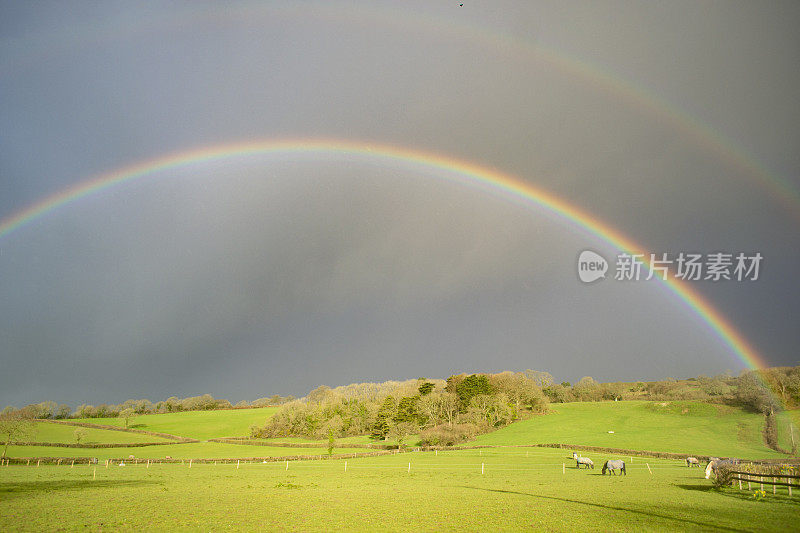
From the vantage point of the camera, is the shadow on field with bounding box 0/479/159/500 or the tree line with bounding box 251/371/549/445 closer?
the shadow on field with bounding box 0/479/159/500

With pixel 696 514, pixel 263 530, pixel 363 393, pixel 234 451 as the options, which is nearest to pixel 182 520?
pixel 263 530

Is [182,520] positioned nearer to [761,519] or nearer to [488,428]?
[761,519]

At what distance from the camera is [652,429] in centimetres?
9519

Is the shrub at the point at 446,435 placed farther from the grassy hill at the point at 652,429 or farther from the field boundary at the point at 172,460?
the field boundary at the point at 172,460

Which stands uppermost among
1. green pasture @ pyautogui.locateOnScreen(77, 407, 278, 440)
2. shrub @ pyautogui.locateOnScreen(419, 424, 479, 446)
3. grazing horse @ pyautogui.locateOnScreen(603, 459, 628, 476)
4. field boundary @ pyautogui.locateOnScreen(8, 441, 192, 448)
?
grazing horse @ pyautogui.locateOnScreen(603, 459, 628, 476)

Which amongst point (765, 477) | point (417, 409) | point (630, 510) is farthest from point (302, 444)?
point (630, 510)

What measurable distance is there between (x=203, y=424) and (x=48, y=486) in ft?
405

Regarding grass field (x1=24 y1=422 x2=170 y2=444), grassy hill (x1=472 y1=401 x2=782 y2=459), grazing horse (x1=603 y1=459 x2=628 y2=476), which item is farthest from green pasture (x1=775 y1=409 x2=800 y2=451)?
grass field (x1=24 y1=422 x2=170 y2=444)

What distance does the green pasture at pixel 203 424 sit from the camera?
136m

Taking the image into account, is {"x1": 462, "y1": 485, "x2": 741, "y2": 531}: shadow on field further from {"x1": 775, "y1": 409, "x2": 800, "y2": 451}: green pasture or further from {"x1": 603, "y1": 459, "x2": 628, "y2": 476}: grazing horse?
{"x1": 775, "y1": 409, "x2": 800, "y2": 451}: green pasture

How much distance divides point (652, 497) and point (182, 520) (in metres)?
27.5

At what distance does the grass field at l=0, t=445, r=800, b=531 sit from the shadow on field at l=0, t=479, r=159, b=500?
81 millimetres

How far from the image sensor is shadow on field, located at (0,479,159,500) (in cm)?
3130

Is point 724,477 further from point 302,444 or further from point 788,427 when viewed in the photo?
point 302,444
